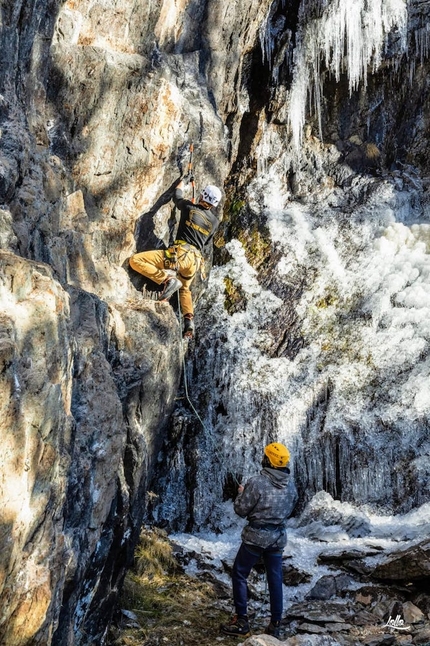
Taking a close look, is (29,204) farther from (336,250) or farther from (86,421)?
(336,250)

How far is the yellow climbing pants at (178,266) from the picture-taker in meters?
8.84

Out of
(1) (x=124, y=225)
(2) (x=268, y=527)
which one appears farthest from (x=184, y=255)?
(2) (x=268, y=527)

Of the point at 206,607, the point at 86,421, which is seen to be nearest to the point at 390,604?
the point at 206,607

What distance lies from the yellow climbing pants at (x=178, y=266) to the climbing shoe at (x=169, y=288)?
0.07m

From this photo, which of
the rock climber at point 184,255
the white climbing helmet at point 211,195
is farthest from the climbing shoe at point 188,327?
the white climbing helmet at point 211,195

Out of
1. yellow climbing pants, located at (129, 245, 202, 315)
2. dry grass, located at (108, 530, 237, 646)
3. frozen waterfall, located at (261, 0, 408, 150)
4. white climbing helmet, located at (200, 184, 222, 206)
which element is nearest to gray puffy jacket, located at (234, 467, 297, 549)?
dry grass, located at (108, 530, 237, 646)

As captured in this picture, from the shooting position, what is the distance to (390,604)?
22.1ft

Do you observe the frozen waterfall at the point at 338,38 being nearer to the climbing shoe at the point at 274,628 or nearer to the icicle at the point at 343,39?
the icicle at the point at 343,39

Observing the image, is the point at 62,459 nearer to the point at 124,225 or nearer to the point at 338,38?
the point at 124,225

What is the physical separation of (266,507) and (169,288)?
351 centimetres

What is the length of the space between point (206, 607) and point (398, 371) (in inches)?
168

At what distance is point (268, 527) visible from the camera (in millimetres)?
6105

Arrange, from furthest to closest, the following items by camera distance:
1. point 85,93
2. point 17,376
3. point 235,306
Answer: point 235,306 → point 85,93 → point 17,376

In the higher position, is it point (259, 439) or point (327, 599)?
point (259, 439)
